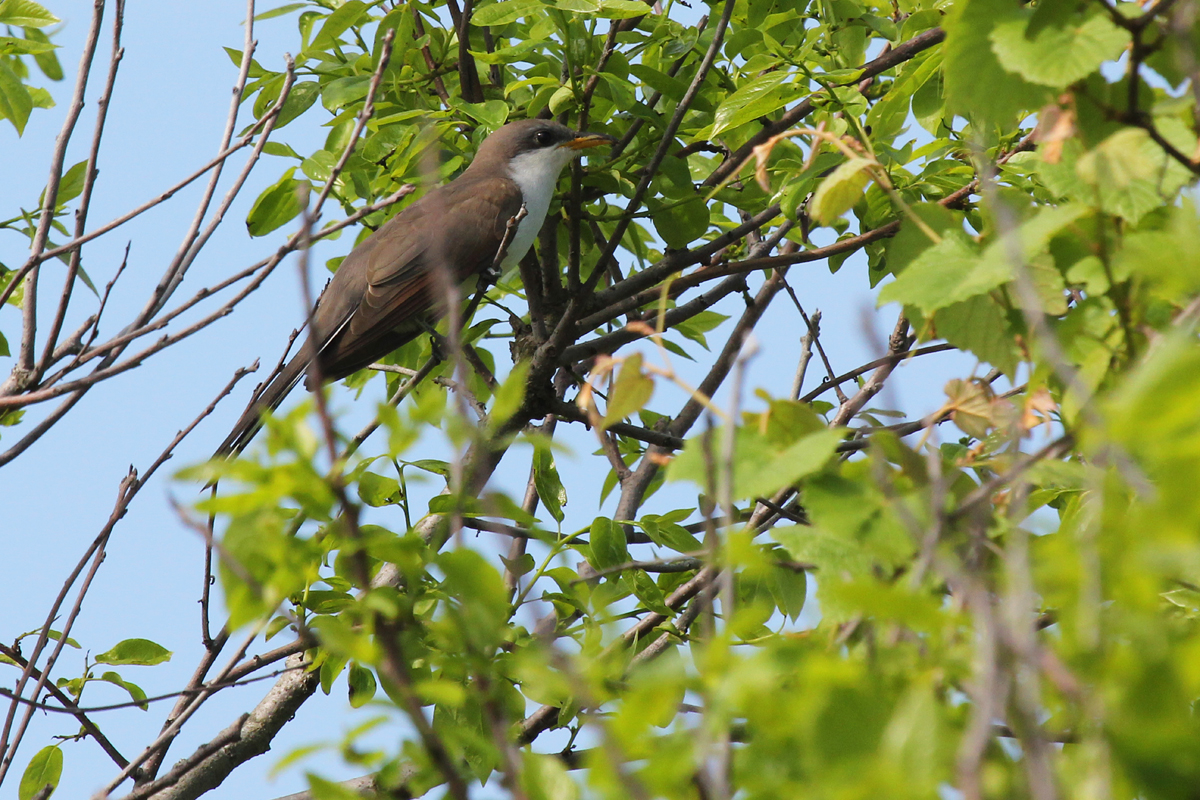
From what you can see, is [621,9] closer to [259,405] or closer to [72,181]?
[72,181]

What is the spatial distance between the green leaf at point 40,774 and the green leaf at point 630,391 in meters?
2.78

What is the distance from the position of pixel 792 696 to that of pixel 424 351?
4.95 m

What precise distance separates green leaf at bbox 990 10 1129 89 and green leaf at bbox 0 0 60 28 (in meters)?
3.38

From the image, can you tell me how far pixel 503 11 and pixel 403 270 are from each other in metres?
2.51

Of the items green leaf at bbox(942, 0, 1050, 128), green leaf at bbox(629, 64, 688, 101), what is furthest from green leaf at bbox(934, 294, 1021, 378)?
green leaf at bbox(629, 64, 688, 101)

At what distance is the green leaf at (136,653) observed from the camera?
146 inches

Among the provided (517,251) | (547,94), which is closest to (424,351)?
(517,251)

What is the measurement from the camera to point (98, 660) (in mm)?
3699

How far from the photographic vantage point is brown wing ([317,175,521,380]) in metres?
5.61

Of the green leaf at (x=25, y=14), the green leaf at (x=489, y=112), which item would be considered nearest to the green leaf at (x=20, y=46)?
the green leaf at (x=25, y=14)

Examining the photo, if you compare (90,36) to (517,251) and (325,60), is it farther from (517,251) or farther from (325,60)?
(517,251)

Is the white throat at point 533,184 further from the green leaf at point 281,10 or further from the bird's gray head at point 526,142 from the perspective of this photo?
the green leaf at point 281,10

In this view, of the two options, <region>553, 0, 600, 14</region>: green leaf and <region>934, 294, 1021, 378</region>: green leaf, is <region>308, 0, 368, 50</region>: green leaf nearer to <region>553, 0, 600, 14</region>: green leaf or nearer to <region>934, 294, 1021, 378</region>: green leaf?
<region>553, 0, 600, 14</region>: green leaf

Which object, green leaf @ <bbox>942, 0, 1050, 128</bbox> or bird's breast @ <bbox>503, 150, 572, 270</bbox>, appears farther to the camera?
bird's breast @ <bbox>503, 150, 572, 270</bbox>
